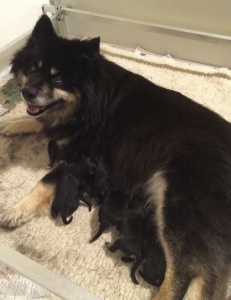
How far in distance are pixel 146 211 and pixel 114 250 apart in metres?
0.25

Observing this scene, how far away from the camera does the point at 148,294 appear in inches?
61.4

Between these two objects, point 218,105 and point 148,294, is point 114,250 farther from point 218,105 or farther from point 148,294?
point 218,105

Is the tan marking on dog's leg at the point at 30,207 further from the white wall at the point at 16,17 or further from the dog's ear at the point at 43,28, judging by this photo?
the white wall at the point at 16,17

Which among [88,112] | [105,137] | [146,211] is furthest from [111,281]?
[88,112]

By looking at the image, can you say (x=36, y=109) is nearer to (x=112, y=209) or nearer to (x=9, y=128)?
(x=9, y=128)

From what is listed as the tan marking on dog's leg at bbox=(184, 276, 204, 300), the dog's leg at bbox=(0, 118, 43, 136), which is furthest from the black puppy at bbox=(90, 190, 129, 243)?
the dog's leg at bbox=(0, 118, 43, 136)

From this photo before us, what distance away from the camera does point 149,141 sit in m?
1.70

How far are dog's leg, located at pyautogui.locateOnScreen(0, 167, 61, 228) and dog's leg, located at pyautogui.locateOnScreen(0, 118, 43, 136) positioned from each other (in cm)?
54

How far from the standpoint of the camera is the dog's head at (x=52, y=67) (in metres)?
1.67

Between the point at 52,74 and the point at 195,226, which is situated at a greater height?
the point at 52,74

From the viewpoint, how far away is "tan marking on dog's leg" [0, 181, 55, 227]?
1.82 metres

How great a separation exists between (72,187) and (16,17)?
1786mm

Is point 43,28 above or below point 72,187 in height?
above

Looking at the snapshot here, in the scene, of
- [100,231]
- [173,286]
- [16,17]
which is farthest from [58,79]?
[16,17]
